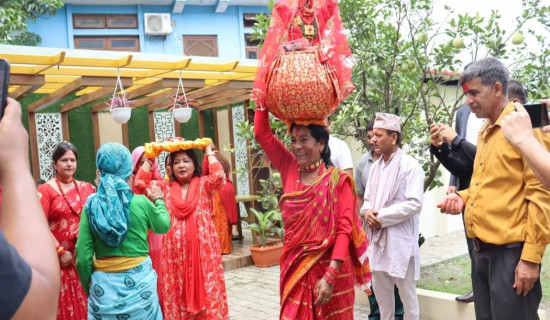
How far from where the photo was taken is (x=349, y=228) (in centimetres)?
331

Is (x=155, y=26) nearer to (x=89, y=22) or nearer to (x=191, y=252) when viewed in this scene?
(x=89, y=22)

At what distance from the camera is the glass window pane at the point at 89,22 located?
13633 millimetres

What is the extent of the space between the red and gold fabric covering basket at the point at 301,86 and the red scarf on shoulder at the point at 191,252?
1.94m

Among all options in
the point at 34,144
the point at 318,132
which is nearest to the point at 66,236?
the point at 318,132

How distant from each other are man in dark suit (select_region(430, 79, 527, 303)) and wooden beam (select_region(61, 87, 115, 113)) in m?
5.96

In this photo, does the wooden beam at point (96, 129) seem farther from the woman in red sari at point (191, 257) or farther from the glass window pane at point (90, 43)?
the woman in red sari at point (191, 257)

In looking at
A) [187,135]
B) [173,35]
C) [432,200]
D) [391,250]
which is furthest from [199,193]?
[173,35]

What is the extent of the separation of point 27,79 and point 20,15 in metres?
2.84

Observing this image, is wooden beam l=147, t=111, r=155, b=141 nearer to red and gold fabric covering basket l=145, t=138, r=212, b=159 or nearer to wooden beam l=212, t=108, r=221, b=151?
wooden beam l=212, t=108, r=221, b=151

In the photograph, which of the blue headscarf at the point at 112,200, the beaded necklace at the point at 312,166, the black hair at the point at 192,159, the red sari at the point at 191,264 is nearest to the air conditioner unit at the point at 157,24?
the black hair at the point at 192,159

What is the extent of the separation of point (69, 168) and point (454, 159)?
345 centimetres

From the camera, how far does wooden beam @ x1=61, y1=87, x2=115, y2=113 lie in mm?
8821

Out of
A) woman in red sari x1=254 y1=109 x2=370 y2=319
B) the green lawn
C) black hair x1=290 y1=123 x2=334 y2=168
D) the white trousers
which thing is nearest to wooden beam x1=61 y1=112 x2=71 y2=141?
the green lawn

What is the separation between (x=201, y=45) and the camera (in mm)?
14773
